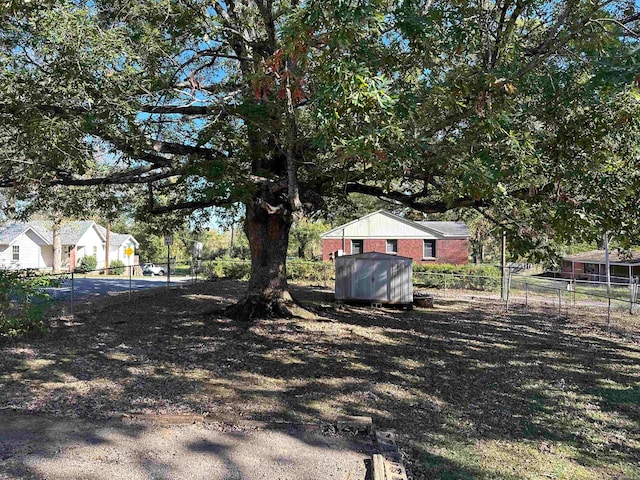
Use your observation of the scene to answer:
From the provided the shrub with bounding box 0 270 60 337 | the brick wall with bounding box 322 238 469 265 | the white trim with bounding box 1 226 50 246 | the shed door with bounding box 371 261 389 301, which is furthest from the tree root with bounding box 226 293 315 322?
the white trim with bounding box 1 226 50 246

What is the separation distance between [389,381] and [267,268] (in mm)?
6356

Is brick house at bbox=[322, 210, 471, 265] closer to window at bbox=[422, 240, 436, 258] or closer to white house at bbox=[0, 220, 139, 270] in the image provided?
window at bbox=[422, 240, 436, 258]

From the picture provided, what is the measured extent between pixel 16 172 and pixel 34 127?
3268 mm

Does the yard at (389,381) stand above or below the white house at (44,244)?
below

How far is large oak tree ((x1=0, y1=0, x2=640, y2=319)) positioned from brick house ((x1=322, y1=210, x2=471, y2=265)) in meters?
24.3

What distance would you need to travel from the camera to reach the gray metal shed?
656 inches

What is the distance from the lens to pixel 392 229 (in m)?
34.9

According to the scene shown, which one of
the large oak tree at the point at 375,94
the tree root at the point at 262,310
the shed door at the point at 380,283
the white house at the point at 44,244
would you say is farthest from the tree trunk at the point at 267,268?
the white house at the point at 44,244

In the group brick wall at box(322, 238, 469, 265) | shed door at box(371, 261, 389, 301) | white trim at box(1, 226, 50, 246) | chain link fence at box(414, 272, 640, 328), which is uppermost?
white trim at box(1, 226, 50, 246)

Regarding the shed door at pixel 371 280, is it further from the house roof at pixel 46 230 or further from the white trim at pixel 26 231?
the white trim at pixel 26 231

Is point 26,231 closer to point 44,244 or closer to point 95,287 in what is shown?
point 44,244

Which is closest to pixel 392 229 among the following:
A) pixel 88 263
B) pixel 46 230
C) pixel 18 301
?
pixel 88 263

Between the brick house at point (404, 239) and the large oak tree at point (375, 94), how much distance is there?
24.3 metres

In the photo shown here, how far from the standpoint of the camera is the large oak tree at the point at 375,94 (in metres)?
5.57
